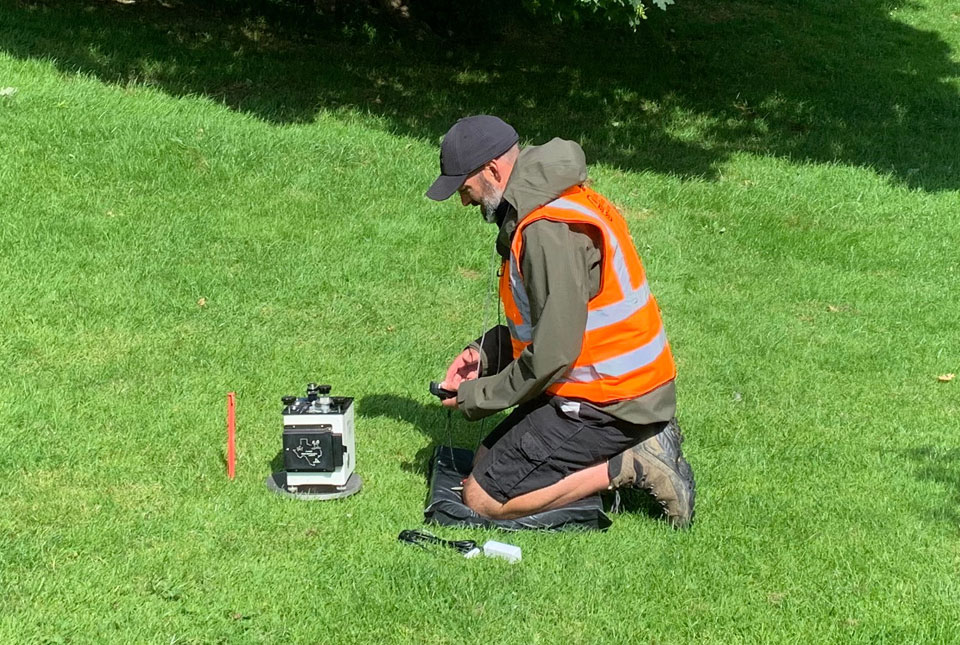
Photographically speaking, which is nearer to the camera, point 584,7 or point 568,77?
point 584,7

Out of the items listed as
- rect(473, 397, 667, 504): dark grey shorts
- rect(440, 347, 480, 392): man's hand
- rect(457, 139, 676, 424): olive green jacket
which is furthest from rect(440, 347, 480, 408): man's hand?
rect(457, 139, 676, 424): olive green jacket

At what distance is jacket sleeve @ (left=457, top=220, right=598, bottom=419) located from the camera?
4730 millimetres

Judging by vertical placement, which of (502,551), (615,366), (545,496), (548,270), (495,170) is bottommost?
(502,551)

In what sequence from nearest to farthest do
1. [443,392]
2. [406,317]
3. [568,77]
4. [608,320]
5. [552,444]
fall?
[608,320] < [552,444] < [443,392] < [406,317] < [568,77]

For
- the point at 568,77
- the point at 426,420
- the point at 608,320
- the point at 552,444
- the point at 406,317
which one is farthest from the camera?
the point at 568,77

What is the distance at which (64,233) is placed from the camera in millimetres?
8312

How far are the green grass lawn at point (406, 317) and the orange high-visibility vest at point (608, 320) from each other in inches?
27.3

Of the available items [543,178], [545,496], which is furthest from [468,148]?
[545,496]

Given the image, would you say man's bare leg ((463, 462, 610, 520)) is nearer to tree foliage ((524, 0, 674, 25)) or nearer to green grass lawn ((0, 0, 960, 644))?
green grass lawn ((0, 0, 960, 644))

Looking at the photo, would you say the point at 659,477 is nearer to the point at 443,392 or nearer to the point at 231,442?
the point at 443,392

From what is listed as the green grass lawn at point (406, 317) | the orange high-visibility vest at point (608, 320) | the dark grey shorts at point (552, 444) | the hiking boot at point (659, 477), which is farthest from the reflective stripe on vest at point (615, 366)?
the green grass lawn at point (406, 317)

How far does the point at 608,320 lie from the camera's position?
497 cm

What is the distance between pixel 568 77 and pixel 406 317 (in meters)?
6.81

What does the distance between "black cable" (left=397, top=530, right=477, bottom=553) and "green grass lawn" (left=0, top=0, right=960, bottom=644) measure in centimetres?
7
